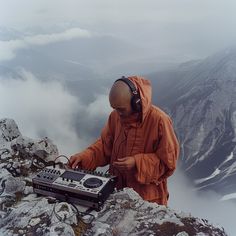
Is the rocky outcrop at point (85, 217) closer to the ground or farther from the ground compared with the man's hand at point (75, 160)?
farther from the ground

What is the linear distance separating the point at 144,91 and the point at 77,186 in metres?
1.20

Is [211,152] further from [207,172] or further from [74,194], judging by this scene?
[74,194]

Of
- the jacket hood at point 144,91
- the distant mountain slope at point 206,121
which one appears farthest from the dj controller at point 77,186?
the distant mountain slope at point 206,121

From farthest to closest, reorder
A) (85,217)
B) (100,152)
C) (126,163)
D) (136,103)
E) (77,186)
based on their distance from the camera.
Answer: (100,152) < (136,103) < (126,163) < (77,186) < (85,217)

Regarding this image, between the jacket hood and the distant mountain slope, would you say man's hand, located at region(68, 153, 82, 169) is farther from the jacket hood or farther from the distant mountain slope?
the distant mountain slope

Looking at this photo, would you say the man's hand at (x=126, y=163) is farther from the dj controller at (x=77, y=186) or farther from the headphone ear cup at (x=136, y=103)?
the headphone ear cup at (x=136, y=103)

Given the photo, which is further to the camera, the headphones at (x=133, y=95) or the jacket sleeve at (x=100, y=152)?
the jacket sleeve at (x=100, y=152)

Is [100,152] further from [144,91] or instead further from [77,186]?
[77,186]

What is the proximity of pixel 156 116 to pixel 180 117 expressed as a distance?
179ft

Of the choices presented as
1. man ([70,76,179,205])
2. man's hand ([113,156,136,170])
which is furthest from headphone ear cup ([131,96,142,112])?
man's hand ([113,156,136,170])

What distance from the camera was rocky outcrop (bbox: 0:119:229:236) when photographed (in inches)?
93.8

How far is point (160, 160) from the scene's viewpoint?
350 centimetres

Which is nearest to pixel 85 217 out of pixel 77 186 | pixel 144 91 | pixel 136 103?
pixel 77 186

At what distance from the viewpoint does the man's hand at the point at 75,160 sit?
3.62 meters
